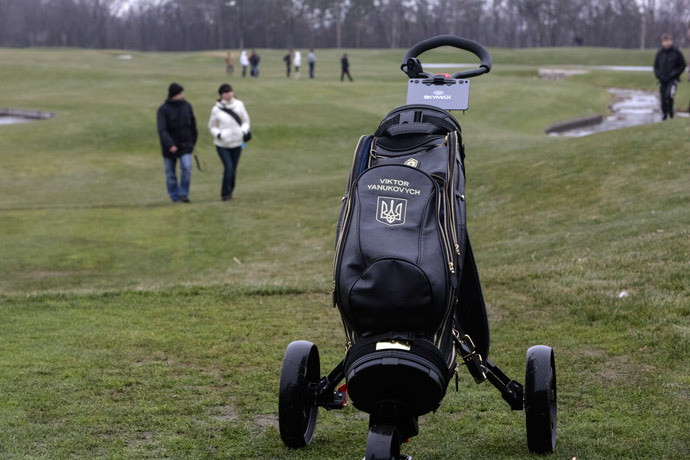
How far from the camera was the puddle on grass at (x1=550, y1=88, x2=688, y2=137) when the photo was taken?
1302 inches

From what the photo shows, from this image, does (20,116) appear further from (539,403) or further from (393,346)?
(393,346)

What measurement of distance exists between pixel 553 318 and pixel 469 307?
11.1 ft

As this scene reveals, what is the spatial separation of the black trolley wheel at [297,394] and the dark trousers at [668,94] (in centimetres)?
1872

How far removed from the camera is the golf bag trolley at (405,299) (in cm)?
361

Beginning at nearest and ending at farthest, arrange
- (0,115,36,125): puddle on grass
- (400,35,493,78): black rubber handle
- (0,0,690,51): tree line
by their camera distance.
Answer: (400,35,493,78): black rubber handle → (0,115,36,125): puddle on grass → (0,0,690,51): tree line

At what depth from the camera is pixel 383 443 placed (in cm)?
354

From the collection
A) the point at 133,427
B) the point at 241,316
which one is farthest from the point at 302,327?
the point at 133,427

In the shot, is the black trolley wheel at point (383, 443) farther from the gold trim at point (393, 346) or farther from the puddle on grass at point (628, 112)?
the puddle on grass at point (628, 112)

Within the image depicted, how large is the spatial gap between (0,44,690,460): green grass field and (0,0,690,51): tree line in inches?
4582

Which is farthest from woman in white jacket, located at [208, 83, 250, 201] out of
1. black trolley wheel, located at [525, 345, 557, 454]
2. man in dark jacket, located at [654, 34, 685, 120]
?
black trolley wheel, located at [525, 345, 557, 454]

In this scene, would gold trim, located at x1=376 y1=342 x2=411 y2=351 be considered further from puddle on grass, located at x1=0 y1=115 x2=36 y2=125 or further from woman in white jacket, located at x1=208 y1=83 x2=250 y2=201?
puddle on grass, located at x1=0 y1=115 x2=36 y2=125

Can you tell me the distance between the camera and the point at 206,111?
3403cm

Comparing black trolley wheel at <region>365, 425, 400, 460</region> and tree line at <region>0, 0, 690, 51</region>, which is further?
tree line at <region>0, 0, 690, 51</region>

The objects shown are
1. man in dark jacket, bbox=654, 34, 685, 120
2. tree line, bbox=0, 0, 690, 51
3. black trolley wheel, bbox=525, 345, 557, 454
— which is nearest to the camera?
black trolley wheel, bbox=525, 345, 557, 454
